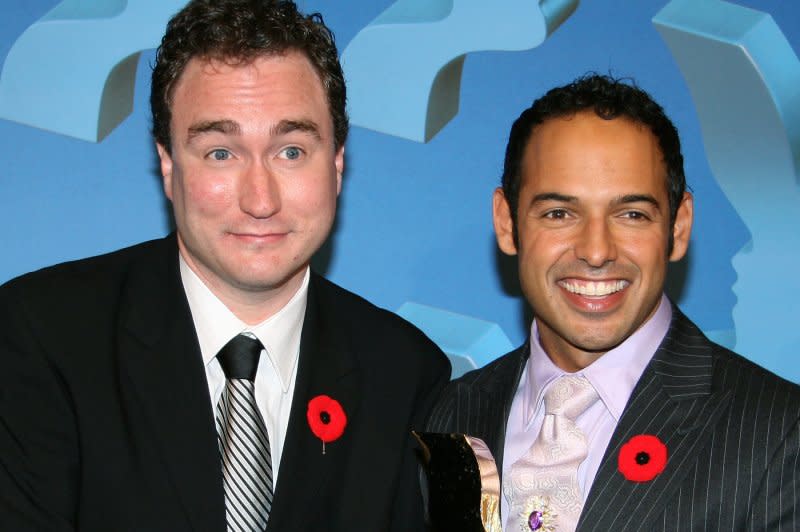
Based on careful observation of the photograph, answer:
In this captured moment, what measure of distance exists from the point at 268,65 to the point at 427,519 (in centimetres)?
115

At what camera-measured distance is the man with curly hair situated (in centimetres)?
251

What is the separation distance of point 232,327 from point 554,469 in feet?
2.81

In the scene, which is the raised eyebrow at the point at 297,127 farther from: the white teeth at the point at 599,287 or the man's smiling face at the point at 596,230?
the white teeth at the point at 599,287

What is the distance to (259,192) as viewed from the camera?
2572mm

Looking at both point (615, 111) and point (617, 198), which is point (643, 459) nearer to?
point (617, 198)

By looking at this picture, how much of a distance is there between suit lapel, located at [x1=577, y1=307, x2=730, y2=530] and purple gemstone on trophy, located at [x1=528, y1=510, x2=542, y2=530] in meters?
0.11

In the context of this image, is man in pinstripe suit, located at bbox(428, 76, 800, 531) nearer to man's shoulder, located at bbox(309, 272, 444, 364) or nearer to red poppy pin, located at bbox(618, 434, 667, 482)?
red poppy pin, located at bbox(618, 434, 667, 482)

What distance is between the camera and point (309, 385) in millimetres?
2775

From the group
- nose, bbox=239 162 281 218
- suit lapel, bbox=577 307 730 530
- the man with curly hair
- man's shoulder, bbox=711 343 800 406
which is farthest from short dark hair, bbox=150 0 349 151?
man's shoulder, bbox=711 343 800 406

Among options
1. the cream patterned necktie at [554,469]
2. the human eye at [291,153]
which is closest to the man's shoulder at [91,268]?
the human eye at [291,153]

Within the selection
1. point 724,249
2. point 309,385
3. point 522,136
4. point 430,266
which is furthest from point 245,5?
point 724,249

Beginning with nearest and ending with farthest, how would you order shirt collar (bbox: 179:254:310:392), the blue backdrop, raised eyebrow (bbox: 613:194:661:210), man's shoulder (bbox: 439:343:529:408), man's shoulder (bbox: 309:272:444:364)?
raised eyebrow (bbox: 613:194:661:210) → shirt collar (bbox: 179:254:310:392) → man's shoulder (bbox: 439:343:529:408) → man's shoulder (bbox: 309:272:444:364) → the blue backdrop

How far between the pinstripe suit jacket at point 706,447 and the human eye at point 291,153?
976mm

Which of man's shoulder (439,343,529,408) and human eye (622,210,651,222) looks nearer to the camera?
human eye (622,210,651,222)
